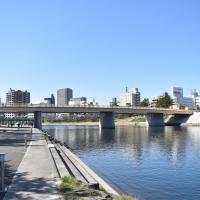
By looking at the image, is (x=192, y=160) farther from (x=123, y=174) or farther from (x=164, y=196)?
(x=164, y=196)

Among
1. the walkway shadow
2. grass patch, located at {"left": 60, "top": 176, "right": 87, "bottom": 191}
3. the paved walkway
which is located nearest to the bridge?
the paved walkway

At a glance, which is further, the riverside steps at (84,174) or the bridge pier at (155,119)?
the bridge pier at (155,119)

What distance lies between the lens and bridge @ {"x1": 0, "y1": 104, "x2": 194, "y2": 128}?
127m

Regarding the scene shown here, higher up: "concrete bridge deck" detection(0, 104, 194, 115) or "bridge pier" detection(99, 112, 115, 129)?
"concrete bridge deck" detection(0, 104, 194, 115)

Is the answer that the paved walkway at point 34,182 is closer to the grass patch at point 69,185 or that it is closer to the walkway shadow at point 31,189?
the walkway shadow at point 31,189

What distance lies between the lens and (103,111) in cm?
14888

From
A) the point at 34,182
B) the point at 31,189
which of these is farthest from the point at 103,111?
the point at 31,189

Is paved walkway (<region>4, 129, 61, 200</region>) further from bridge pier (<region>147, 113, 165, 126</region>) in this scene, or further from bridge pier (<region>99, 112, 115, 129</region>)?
bridge pier (<region>147, 113, 165, 126</region>)

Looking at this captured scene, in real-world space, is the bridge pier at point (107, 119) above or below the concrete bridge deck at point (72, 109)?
below

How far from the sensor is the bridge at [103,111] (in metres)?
127

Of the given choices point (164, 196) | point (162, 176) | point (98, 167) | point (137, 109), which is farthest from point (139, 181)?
point (137, 109)

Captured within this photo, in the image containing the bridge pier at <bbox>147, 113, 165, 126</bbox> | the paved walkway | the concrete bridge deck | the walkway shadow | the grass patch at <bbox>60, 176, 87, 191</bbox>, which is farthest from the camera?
the bridge pier at <bbox>147, 113, 165, 126</bbox>

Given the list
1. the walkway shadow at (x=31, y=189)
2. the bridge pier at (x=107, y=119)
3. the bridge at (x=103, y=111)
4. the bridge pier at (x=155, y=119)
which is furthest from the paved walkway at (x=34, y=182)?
the bridge pier at (x=155, y=119)

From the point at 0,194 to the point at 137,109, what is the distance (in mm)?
141263
